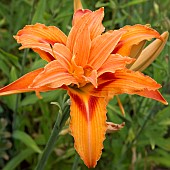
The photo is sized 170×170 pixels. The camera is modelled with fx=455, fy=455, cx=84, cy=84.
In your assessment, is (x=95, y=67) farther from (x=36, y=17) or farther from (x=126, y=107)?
(x=126, y=107)

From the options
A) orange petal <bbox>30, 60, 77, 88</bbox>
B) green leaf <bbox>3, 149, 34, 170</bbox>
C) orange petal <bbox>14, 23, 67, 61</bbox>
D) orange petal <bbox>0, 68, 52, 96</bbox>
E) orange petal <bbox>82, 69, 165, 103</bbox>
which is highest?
orange petal <bbox>14, 23, 67, 61</bbox>

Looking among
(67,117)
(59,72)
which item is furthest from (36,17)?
(59,72)

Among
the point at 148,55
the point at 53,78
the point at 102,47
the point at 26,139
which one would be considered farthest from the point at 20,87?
the point at 26,139

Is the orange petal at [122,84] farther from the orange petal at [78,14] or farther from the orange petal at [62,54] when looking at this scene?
the orange petal at [78,14]

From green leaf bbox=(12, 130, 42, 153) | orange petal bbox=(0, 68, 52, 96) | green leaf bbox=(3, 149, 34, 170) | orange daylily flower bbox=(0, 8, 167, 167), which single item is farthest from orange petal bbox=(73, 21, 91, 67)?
green leaf bbox=(3, 149, 34, 170)

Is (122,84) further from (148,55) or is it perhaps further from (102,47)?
(148,55)

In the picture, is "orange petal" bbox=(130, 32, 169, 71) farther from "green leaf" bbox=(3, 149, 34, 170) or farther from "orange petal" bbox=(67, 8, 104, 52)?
"green leaf" bbox=(3, 149, 34, 170)
